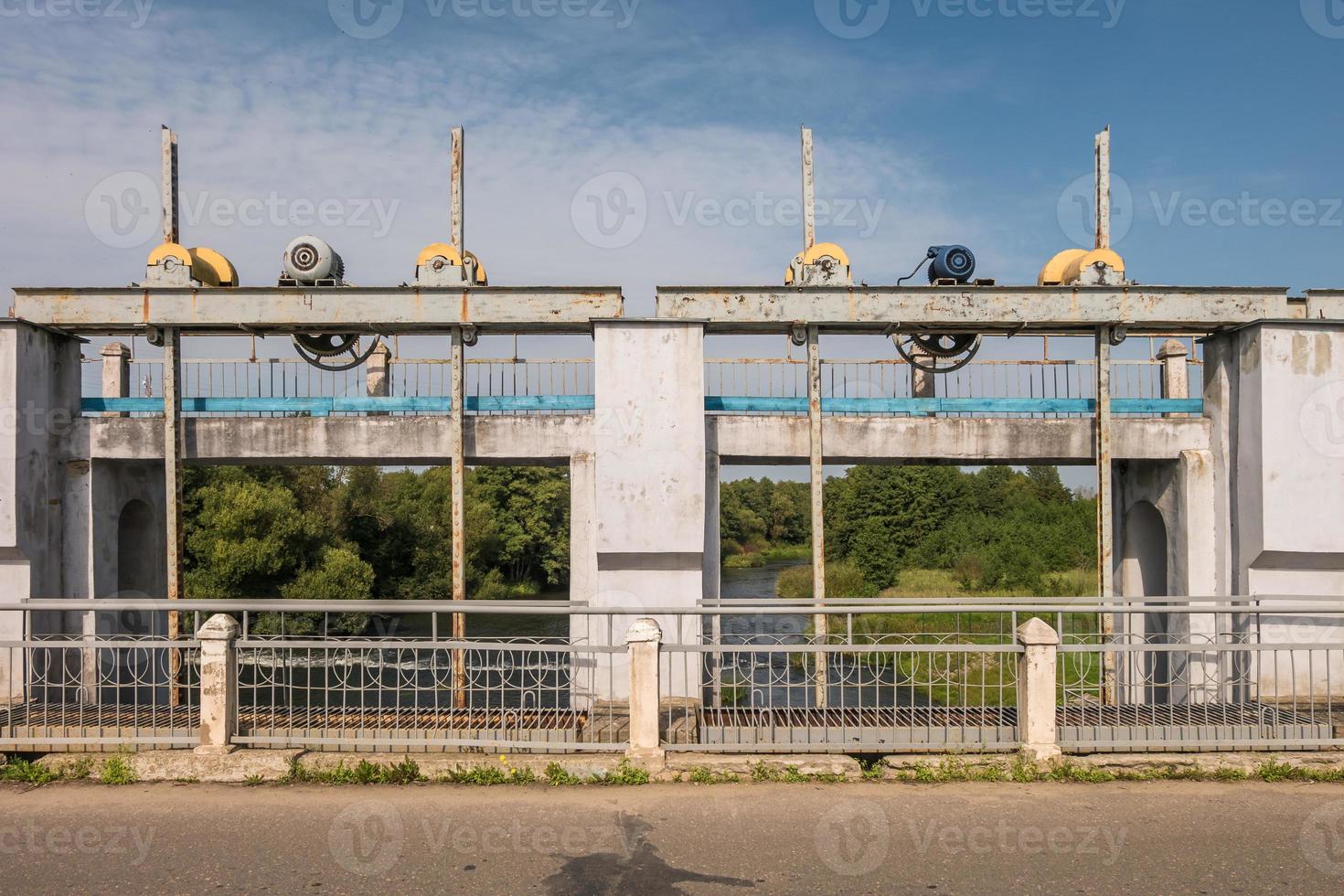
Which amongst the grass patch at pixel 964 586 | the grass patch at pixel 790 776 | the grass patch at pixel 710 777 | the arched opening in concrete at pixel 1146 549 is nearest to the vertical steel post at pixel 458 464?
the grass patch at pixel 710 777

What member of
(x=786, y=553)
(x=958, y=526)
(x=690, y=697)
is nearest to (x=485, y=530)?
(x=958, y=526)

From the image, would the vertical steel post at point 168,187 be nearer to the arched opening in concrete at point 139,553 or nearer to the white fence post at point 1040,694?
the arched opening in concrete at point 139,553

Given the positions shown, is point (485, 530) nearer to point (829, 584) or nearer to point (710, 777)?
point (829, 584)

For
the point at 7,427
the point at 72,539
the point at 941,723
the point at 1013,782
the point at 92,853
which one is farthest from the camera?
the point at 72,539

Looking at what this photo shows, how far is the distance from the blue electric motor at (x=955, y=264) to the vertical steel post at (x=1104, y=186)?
5.60 feet

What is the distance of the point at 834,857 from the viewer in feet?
16.9

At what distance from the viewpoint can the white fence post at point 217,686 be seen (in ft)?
21.6

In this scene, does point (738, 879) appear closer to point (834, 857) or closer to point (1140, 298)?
point (834, 857)

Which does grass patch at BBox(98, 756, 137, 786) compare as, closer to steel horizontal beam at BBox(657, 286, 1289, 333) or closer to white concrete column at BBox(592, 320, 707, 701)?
white concrete column at BBox(592, 320, 707, 701)

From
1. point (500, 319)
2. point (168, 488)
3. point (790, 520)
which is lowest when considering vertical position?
point (790, 520)

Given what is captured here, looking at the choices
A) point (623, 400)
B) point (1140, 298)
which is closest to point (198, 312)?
point (623, 400)

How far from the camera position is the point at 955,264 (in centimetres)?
1034

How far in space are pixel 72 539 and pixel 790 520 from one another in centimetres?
5859

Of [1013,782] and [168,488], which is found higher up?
[168,488]
